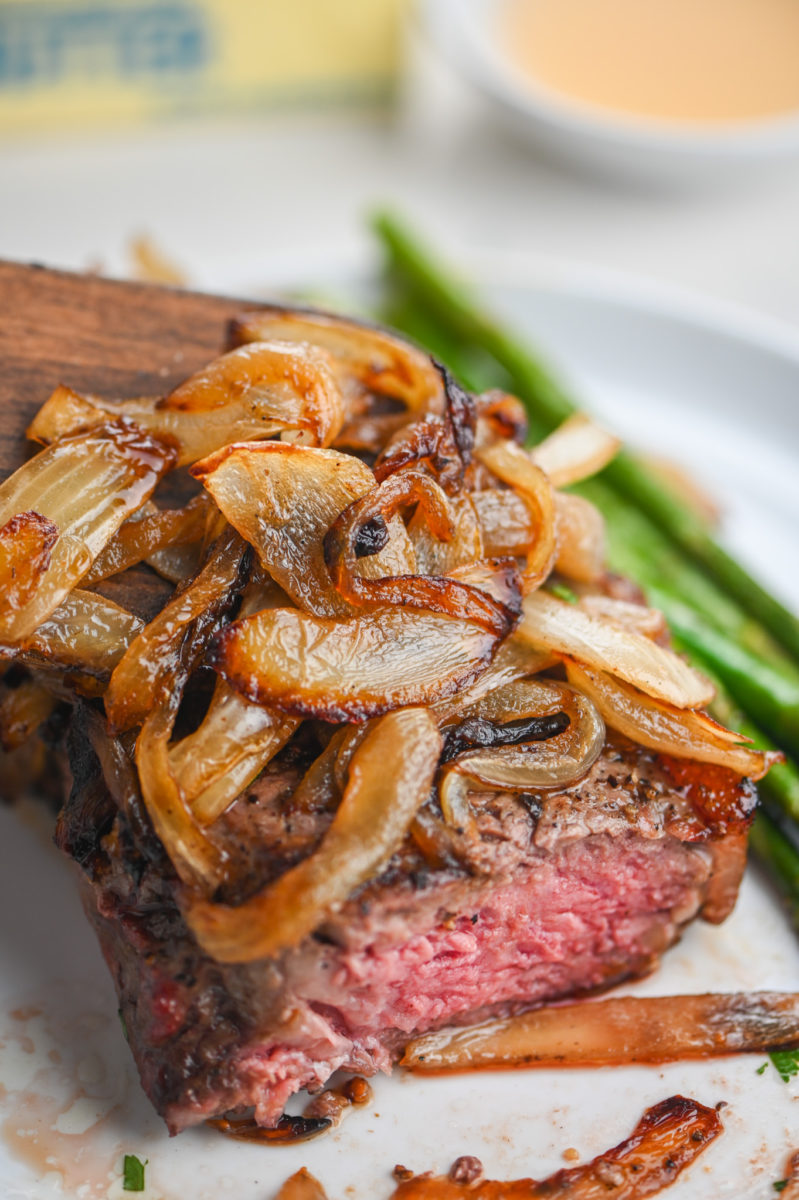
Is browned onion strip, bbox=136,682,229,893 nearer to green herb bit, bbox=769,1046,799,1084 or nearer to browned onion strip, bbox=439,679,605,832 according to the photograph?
browned onion strip, bbox=439,679,605,832

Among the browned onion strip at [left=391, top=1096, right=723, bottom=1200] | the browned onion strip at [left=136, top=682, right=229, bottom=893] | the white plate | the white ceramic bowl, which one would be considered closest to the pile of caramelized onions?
the browned onion strip at [left=136, top=682, right=229, bottom=893]

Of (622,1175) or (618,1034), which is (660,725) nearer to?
(618,1034)

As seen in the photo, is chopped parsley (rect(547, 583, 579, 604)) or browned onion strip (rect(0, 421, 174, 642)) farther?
chopped parsley (rect(547, 583, 579, 604))

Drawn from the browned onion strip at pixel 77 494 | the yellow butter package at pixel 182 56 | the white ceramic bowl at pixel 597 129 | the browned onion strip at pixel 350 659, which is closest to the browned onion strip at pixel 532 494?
the browned onion strip at pixel 350 659

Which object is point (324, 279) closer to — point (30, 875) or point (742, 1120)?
point (30, 875)

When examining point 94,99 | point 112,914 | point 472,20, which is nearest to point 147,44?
point 94,99

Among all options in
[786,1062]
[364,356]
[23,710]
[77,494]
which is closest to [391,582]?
[77,494]

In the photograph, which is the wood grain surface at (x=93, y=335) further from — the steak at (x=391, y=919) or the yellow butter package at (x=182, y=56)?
the yellow butter package at (x=182, y=56)
